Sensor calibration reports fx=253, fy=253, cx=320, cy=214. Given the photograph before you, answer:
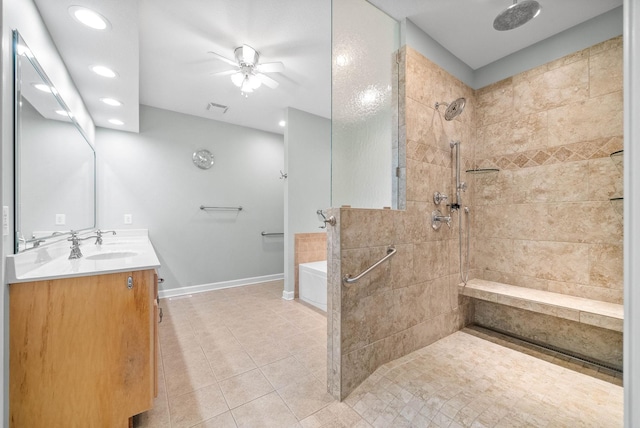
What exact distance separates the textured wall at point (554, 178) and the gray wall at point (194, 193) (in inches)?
127

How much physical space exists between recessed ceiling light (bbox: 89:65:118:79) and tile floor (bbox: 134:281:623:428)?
2.38m

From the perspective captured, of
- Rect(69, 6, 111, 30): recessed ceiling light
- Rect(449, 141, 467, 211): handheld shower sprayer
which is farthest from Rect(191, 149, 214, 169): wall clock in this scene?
Rect(449, 141, 467, 211): handheld shower sprayer

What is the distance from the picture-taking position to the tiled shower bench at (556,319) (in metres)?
1.77

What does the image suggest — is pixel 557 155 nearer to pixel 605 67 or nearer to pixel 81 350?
pixel 605 67

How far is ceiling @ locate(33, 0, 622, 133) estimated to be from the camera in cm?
174

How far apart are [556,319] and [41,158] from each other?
3.87m

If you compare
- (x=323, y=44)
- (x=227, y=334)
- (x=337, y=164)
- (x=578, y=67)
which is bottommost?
(x=227, y=334)

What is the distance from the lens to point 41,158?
1517 mm

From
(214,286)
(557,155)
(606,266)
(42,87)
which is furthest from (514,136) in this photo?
(214,286)

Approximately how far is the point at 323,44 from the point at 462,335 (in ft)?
9.66

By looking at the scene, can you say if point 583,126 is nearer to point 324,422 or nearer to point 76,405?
point 324,422

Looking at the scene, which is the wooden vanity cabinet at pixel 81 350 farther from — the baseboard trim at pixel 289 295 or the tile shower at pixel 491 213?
the baseboard trim at pixel 289 295

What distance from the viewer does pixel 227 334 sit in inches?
96.8

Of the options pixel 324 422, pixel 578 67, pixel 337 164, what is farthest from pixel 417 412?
pixel 578 67
